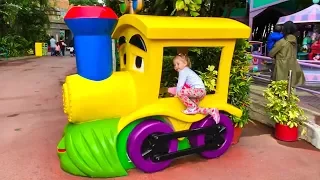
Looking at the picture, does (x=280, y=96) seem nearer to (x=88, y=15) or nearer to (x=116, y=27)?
(x=116, y=27)

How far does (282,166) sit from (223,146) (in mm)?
700

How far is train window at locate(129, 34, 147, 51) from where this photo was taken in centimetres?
353

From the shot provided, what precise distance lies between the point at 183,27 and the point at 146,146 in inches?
Result: 52.0

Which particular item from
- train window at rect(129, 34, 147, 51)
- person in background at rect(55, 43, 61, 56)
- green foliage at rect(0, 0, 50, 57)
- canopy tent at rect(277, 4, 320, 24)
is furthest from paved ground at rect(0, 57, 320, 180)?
person in background at rect(55, 43, 61, 56)

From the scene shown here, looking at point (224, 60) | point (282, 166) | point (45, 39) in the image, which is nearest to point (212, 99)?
point (224, 60)

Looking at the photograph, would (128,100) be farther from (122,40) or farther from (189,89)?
(122,40)

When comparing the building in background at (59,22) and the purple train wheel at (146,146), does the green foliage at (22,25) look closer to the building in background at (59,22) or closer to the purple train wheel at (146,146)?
the building in background at (59,22)

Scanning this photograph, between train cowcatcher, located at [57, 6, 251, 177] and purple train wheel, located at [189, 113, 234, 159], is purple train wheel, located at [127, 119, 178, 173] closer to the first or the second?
train cowcatcher, located at [57, 6, 251, 177]

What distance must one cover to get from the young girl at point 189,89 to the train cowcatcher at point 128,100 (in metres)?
0.09

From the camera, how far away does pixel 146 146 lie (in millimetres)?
3566

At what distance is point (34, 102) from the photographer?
7.42 metres

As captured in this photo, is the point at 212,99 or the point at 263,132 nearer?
the point at 212,99

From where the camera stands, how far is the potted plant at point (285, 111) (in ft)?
14.9

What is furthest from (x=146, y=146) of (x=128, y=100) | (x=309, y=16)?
(x=309, y=16)
